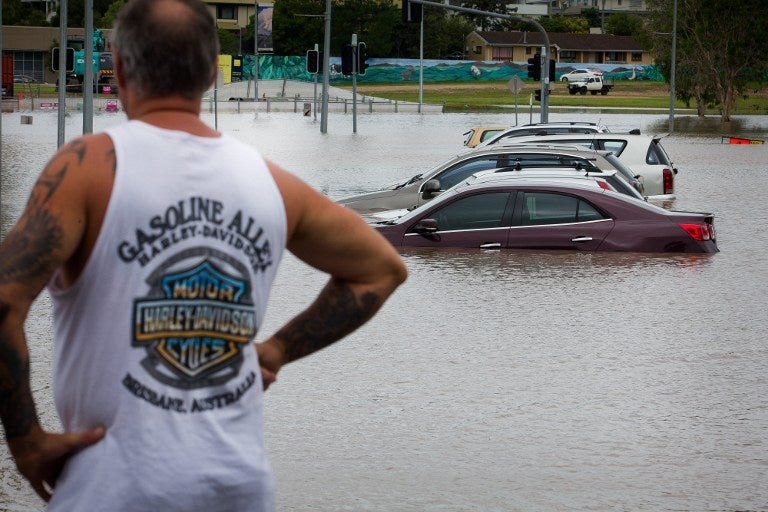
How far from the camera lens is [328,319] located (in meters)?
3.58

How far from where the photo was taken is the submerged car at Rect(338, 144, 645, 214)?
2083 cm

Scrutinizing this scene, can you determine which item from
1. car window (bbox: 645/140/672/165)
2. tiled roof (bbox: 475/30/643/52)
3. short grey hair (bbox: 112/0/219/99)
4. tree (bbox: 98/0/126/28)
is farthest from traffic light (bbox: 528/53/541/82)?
tiled roof (bbox: 475/30/643/52)

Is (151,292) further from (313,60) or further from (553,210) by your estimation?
(313,60)

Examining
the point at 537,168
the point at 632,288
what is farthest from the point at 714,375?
the point at 537,168

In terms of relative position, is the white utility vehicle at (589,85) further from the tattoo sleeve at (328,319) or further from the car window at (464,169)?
the tattoo sleeve at (328,319)

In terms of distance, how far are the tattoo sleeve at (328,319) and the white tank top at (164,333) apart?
0.39m

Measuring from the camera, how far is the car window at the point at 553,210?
17.0 metres

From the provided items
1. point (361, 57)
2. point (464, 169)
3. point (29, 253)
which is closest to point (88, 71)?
point (464, 169)

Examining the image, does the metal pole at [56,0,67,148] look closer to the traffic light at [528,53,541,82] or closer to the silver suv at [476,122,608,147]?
the silver suv at [476,122,608,147]

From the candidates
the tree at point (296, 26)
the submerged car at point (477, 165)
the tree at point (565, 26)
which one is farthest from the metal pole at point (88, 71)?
the tree at point (565, 26)

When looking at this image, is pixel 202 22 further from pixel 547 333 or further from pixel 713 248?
pixel 713 248

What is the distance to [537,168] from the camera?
802 inches

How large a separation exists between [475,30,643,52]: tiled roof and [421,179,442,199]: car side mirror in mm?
139793

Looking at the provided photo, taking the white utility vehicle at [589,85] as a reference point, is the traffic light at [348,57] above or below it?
above
